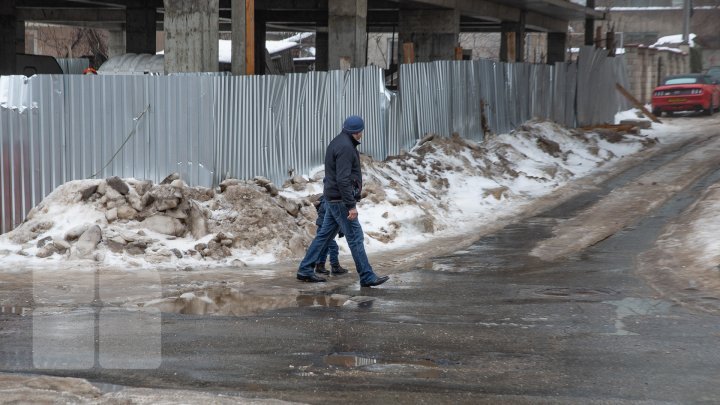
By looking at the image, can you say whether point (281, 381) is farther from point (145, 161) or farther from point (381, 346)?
point (145, 161)

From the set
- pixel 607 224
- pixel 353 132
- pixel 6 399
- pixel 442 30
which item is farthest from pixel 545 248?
pixel 442 30

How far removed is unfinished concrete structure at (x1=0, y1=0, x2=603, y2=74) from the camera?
636 inches

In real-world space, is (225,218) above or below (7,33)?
below

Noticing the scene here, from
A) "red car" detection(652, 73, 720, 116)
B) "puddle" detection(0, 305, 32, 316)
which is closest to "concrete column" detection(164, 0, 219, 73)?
"puddle" detection(0, 305, 32, 316)

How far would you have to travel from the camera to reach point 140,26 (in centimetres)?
3088

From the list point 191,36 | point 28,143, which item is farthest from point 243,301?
point 191,36

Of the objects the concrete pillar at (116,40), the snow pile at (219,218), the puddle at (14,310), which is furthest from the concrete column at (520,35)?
the puddle at (14,310)

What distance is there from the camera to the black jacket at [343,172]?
32.6 ft

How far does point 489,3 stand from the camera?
3127 centimetres

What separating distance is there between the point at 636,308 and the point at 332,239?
11.1 ft

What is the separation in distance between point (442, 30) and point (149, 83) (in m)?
16.6

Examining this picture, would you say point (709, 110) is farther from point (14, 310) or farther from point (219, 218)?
point (14, 310)

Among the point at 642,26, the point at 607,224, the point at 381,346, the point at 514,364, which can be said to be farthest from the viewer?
the point at 642,26

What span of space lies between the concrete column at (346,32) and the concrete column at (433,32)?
5420 millimetres
